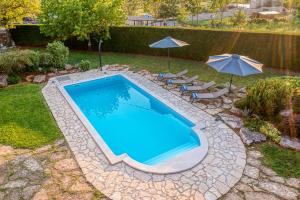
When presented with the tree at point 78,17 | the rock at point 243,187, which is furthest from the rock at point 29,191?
the tree at point 78,17

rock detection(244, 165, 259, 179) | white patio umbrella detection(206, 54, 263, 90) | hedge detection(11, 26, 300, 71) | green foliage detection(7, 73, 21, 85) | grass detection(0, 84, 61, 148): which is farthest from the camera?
green foliage detection(7, 73, 21, 85)

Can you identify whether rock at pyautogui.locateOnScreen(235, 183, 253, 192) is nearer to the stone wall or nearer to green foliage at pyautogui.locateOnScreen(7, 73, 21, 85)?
green foliage at pyautogui.locateOnScreen(7, 73, 21, 85)

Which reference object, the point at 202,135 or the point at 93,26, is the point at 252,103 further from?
the point at 93,26

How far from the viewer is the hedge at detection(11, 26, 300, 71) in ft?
50.4

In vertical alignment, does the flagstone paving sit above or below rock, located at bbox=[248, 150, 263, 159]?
below

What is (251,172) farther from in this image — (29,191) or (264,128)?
(29,191)

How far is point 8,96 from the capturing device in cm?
1370

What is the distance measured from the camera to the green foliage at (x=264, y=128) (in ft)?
29.9

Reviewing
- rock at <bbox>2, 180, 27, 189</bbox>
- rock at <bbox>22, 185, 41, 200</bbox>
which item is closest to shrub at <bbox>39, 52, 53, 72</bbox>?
rock at <bbox>2, 180, 27, 189</bbox>

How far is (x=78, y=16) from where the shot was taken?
20.1 m

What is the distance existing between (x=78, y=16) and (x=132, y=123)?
12605 mm

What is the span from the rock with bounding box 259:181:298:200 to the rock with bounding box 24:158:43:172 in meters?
6.94

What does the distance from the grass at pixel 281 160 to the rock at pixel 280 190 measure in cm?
55

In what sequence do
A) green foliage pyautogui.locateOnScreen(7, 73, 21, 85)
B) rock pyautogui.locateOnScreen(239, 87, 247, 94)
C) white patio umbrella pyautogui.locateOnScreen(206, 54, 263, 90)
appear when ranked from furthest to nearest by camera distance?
green foliage pyautogui.locateOnScreen(7, 73, 21, 85) < rock pyautogui.locateOnScreen(239, 87, 247, 94) < white patio umbrella pyautogui.locateOnScreen(206, 54, 263, 90)
